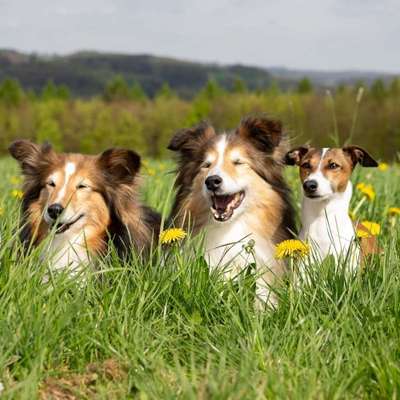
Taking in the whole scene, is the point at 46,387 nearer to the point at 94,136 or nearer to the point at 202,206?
the point at 202,206

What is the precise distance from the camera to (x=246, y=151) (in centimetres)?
547

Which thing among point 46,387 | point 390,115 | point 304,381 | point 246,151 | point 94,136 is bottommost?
point 94,136

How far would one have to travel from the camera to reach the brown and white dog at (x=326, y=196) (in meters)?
5.21

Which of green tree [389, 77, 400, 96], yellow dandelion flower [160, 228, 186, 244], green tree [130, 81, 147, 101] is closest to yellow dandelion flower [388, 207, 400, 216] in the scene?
yellow dandelion flower [160, 228, 186, 244]

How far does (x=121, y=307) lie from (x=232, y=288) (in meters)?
0.61

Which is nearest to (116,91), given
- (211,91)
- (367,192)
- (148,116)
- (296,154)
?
(211,91)

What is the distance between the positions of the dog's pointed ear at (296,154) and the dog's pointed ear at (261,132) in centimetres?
13

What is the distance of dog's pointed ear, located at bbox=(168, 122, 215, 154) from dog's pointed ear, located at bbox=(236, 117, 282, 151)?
0.77 ft

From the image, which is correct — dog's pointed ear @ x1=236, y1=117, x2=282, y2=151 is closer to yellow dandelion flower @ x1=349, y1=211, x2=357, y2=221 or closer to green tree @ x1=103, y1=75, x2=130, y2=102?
yellow dandelion flower @ x1=349, y1=211, x2=357, y2=221

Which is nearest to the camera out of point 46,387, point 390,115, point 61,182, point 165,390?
point 165,390

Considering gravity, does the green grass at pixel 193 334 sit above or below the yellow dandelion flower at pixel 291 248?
below

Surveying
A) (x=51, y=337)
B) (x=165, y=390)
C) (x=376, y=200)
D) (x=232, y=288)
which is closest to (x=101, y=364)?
(x=51, y=337)

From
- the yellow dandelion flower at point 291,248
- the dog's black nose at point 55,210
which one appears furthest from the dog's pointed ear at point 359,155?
the dog's black nose at point 55,210

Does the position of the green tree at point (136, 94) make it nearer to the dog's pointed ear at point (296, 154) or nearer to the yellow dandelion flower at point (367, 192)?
the yellow dandelion flower at point (367, 192)
